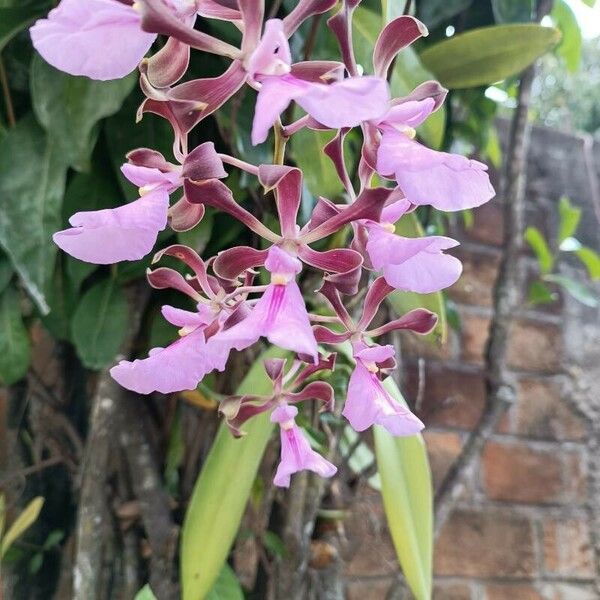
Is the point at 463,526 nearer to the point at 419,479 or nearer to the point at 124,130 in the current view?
the point at 419,479

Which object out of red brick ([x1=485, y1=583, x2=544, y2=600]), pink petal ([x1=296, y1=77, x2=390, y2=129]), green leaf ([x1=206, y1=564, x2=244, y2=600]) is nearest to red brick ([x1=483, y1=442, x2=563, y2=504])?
red brick ([x1=485, y1=583, x2=544, y2=600])

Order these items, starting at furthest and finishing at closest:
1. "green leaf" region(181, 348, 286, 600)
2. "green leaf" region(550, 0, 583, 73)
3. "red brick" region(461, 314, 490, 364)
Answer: "red brick" region(461, 314, 490, 364) → "green leaf" region(550, 0, 583, 73) → "green leaf" region(181, 348, 286, 600)

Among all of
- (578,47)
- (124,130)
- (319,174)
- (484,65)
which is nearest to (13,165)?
(124,130)

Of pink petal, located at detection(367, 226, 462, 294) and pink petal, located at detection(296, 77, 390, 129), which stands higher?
pink petal, located at detection(296, 77, 390, 129)

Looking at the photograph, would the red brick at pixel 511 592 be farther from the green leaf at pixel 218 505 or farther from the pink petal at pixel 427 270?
the pink petal at pixel 427 270

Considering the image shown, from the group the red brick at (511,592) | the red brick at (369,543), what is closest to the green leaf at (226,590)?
the red brick at (369,543)

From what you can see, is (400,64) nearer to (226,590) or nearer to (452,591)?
(226,590)

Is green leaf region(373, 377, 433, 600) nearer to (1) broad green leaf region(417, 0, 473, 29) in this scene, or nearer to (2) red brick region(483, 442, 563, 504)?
(1) broad green leaf region(417, 0, 473, 29)
